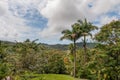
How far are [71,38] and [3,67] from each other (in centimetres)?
3336

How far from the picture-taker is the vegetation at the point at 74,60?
36.4m

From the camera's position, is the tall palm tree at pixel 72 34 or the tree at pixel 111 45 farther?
the tall palm tree at pixel 72 34

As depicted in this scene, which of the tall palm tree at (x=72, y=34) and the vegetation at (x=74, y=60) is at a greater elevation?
the tall palm tree at (x=72, y=34)

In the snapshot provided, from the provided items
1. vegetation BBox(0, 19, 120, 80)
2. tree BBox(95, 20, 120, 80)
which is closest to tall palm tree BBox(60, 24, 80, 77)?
vegetation BBox(0, 19, 120, 80)

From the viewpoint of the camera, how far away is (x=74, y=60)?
63.6 m

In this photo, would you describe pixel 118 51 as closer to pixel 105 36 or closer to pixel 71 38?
pixel 105 36

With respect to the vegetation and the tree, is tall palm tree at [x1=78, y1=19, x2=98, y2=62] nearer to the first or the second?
the vegetation

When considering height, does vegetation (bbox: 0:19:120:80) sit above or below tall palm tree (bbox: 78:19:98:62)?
below

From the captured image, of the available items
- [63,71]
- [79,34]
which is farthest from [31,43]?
[79,34]

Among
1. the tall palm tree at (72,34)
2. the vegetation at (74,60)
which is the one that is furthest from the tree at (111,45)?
the tall palm tree at (72,34)

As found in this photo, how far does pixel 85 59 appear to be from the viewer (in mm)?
63156

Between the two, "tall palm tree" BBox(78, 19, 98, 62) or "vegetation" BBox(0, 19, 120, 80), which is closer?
"vegetation" BBox(0, 19, 120, 80)

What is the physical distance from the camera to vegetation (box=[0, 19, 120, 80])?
1435 inches

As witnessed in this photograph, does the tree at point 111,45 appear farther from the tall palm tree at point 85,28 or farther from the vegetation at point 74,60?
the tall palm tree at point 85,28
